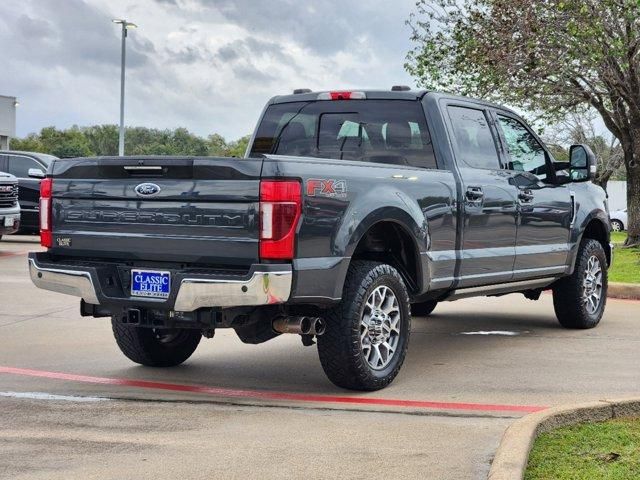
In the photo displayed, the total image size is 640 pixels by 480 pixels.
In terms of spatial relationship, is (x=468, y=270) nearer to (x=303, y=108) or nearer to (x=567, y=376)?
(x=567, y=376)

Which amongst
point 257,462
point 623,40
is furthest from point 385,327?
point 623,40

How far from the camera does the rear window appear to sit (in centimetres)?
800

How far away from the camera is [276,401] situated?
666 centimetres

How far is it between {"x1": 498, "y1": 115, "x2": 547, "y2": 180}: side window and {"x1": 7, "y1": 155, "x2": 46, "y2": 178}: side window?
14046 mm

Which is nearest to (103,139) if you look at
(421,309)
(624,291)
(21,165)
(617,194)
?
(21,165)

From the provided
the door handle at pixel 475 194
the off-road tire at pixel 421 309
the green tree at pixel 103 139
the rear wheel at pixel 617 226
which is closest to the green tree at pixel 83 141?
the green tree at pixel 103 139

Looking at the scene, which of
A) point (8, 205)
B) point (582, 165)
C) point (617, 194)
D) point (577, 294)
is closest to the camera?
point (582, 165)

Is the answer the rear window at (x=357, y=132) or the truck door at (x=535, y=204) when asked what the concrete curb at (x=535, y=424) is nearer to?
the rear window at (x=357, y=132)

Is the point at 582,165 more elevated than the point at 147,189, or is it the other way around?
the point at 582,165

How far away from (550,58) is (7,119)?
4015 cm

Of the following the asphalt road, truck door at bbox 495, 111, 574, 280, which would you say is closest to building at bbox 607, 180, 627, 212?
the asphalt road

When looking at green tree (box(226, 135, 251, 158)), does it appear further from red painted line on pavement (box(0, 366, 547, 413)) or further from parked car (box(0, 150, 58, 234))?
parked car (box(0, 150, 58, 234))

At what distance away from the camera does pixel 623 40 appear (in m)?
21.6

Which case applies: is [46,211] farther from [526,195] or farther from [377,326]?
[526,195]
